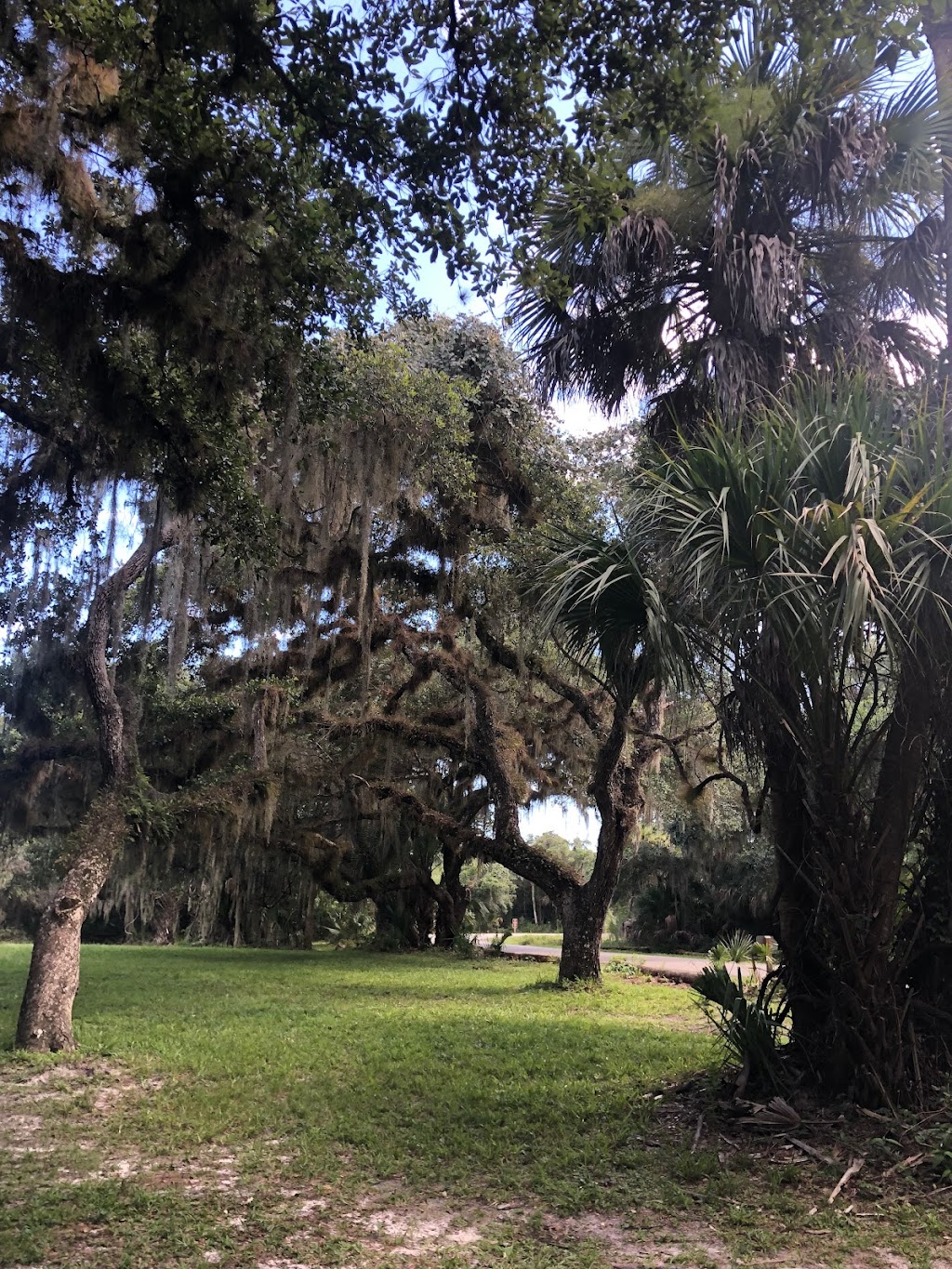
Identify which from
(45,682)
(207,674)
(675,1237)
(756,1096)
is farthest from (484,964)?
(675,1237)

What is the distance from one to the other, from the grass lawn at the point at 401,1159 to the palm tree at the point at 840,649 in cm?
92

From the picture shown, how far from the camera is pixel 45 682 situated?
11.6m

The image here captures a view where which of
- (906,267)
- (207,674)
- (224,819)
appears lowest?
(224,819)

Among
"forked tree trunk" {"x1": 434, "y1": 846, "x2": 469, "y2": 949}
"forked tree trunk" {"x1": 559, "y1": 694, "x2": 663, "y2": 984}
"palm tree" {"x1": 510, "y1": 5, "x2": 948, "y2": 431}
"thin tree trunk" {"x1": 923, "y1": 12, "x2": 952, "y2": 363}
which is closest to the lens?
"thin tree trunk" {"x1": 923, "y1": 12, "x2": 952, "y2": 363}

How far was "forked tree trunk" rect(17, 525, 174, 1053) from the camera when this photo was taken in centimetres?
668

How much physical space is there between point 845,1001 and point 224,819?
659 cm

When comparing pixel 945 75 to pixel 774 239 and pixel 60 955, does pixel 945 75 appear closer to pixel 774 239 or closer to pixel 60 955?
pixel 774 239

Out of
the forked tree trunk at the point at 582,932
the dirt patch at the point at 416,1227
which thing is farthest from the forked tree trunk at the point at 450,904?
the dirt patch at the point at 416,1227

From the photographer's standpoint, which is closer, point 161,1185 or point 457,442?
point 161,1185

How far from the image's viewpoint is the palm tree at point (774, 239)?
582 cm

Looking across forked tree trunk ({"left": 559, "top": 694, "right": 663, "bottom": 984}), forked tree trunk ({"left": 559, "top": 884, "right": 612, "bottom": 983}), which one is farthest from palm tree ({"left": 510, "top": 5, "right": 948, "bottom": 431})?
forked tree trunk ({"left": 559, "top": 884, "right": 612, "bottom": 983})

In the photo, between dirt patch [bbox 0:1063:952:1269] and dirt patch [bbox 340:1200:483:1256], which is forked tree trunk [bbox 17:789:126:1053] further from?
dirt patch [bbox 340:1200:483:1256]

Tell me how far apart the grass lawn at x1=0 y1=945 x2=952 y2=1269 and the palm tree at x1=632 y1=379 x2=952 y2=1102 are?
0.92m

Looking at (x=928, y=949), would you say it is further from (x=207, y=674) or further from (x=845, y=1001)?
(x=207, y=674)
